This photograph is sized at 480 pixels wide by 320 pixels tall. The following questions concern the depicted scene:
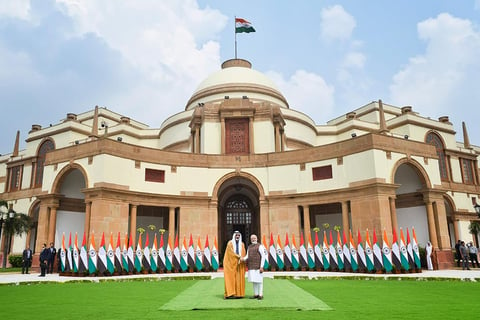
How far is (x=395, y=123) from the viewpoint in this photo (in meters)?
39.8

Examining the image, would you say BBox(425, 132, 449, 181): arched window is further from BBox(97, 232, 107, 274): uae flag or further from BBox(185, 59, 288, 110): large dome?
BBox(97, 232, 107, 274): uae flag

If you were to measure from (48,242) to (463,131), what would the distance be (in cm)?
4395

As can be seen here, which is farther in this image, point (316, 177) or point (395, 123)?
point (395, 123)

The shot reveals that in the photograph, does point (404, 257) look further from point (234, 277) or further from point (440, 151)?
point (440, 151)

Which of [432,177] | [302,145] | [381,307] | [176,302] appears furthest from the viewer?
[302,145]

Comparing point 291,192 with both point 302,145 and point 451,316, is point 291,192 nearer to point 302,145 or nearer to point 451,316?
point 302,145

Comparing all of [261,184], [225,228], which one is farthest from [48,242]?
[261,184]

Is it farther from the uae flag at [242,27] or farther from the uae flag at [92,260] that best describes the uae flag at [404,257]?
the uae flag at [242,27]

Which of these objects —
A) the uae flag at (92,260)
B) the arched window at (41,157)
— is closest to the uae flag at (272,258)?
the uae flag at (92,260)

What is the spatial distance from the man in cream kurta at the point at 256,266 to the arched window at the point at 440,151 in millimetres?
33837

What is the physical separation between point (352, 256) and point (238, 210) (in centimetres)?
1224

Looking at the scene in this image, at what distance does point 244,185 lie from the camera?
1190 inches

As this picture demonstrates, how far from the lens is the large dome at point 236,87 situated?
38.5 m

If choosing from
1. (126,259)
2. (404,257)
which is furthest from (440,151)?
(126,259)
